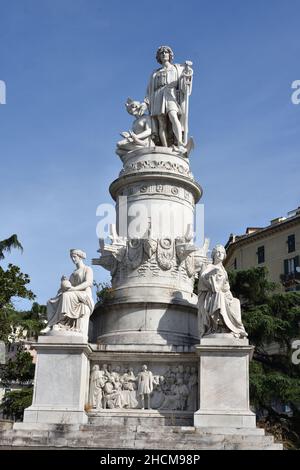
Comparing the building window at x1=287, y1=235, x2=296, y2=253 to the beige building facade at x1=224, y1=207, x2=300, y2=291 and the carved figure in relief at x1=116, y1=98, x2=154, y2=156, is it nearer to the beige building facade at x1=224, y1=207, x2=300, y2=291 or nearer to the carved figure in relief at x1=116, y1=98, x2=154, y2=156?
the beige building facade at x1=224, y1=207, x2=300, y2=291

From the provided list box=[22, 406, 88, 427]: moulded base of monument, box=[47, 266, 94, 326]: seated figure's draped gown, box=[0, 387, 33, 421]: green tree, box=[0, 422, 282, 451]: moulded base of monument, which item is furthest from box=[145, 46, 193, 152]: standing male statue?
box=[0, 387, 33, 421]: green tree

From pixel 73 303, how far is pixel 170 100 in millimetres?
7158

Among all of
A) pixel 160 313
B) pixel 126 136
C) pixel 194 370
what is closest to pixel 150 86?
pixel 126 136

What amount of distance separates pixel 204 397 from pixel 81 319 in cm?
322

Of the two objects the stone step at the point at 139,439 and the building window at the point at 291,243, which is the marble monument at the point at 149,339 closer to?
the stone step at the point at 139,439

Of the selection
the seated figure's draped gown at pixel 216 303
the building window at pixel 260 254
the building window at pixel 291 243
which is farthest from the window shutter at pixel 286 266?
the seated figure's draped gown at pixel 216 303

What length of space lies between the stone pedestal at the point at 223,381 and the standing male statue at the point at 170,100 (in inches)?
257

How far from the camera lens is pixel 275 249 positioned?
5703 centimetres

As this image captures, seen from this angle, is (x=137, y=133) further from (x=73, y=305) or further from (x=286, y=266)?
(x=286, y=266)

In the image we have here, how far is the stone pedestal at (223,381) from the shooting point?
45.9ft
